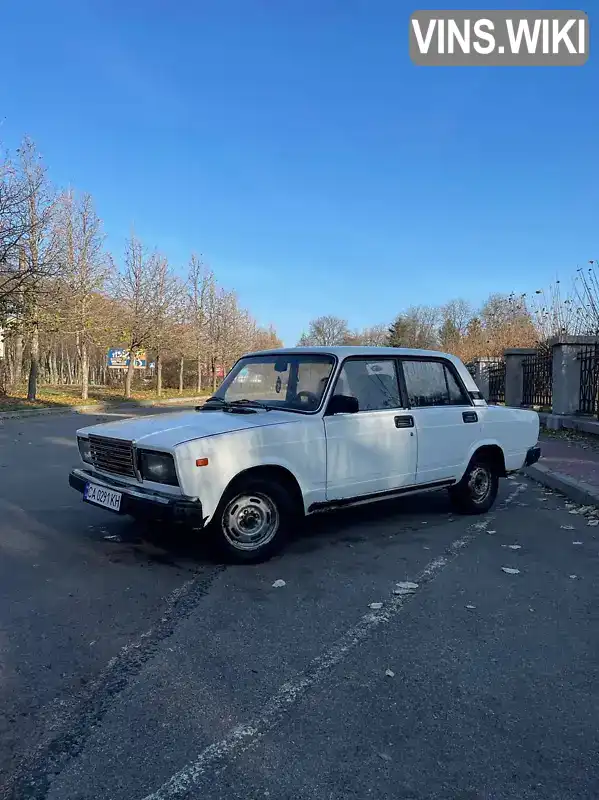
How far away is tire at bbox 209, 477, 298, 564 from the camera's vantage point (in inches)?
184

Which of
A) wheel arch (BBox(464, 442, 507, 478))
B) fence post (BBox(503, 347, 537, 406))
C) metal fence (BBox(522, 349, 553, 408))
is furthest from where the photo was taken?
fence post (BBox(503, 347, 537, 406))

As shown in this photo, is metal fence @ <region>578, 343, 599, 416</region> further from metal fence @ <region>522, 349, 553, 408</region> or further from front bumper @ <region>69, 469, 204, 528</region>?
front bumper @ <region>69, 469, 204, 528</region>

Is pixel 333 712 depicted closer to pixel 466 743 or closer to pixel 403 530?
pixel 466 743

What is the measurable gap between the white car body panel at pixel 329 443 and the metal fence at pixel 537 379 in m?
12.7

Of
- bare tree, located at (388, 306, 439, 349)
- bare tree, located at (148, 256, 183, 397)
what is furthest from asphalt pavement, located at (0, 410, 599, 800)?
bare tree, located at (388, 306, 439, 349)

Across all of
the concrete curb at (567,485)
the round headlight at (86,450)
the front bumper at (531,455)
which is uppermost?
the round headlight at (86,450)

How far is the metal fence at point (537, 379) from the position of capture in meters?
18.4

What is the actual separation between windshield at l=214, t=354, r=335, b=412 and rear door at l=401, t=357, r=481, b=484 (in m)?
1.04

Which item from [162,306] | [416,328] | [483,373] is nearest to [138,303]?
[162,306]

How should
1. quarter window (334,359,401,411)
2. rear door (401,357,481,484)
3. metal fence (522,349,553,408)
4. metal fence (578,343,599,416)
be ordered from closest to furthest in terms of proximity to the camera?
1. quarter window (334,359,401,411)
2. rear door (401,357,481,484)
3. metal fence (578,343,599,416)
4. metal fence (522,349,553,408)

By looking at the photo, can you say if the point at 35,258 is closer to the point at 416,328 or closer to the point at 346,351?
the point at 346,351

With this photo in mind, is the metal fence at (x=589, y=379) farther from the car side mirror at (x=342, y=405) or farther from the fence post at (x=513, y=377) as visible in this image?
the car side mirror at (x=342, y=405)

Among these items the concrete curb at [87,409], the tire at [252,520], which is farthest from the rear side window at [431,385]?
the concrete curb at [87,409]

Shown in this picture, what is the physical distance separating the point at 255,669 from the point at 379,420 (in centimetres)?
295
